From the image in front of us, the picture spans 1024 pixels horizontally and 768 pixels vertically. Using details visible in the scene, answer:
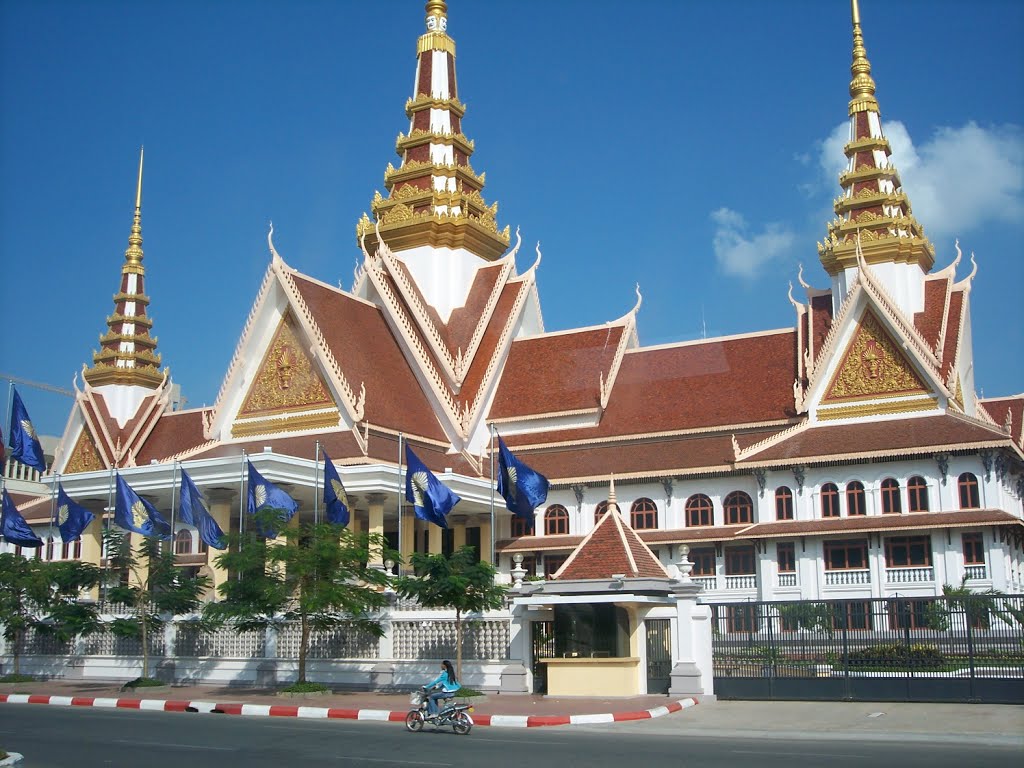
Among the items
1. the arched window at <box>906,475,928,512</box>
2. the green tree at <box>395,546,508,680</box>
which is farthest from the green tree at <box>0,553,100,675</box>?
the arched window at <box>906,475,928,512</box>

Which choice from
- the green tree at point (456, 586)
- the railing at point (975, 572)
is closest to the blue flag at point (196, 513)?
the green tree at point (456, 586)

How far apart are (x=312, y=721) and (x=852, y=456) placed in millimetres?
16682

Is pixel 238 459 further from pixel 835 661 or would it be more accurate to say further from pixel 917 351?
pixel 917 351

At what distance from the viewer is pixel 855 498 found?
2945 centimetres

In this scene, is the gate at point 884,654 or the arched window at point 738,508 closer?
the gate at point 884,654

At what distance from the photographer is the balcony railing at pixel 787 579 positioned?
95.9 ft

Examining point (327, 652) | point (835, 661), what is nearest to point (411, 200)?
point (327, 652)

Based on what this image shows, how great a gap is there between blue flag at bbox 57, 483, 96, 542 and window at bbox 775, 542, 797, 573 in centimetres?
1685

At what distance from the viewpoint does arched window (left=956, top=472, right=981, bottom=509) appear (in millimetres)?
28169

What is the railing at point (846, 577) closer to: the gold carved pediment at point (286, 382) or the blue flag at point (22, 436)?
the gold carved pediment at point (286, 382)

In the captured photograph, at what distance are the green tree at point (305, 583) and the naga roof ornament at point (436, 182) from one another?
1870cm

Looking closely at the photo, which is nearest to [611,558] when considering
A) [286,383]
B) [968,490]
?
[968,490]

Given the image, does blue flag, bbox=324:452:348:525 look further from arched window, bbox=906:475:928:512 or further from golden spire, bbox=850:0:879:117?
golden spire, bbox=850:0:879:117

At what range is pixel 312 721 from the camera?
16.8 metres
